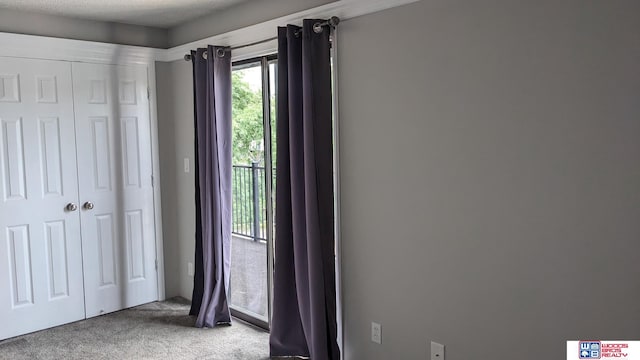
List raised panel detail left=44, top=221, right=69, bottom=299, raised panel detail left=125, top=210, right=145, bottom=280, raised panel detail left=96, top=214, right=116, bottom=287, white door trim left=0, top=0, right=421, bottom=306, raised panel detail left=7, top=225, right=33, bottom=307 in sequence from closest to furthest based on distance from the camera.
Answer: white door trim left=0, top=0, right=421, bottom=306 → raised panel detail left=7, top=225, right=33, bottom=307 → raised panel detail left=44, top=221, right=69, bottom=299 → raised panel detail left=96, top=214, right=116, bottom=287 → raised panel detail left=125, top=210, right=145, bottom=280

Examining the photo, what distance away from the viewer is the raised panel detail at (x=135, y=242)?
4.38 m

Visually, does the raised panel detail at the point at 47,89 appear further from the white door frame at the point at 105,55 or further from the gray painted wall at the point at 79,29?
the gray painted wall at the point at 79,29

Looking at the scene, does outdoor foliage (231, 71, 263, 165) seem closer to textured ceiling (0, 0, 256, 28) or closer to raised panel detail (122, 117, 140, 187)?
textured ceiling (0, 0, 256, 28)

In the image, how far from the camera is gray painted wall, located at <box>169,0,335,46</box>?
10.9 ft

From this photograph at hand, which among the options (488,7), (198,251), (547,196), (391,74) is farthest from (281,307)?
(488,7)

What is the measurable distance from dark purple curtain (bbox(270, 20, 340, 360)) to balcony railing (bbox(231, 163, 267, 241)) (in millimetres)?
608

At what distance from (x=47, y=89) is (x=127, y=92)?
620 millimetres

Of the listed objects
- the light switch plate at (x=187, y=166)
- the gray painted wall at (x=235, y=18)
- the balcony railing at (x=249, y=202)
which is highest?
the gray painted wall at (x=235, y=18)

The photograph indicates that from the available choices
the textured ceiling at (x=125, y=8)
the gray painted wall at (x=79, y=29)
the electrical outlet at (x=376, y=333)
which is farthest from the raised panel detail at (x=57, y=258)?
the electrical outlet at (x=376, y=333)

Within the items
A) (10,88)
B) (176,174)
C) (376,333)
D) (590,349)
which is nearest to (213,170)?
(176,174)

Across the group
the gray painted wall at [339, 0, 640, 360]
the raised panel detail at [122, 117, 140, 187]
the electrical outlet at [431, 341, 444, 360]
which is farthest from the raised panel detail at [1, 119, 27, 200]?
the electrical outlet at [431, 341, 444, 360]

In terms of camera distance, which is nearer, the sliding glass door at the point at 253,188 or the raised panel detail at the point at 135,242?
the sliding glass door at the point at 253,188

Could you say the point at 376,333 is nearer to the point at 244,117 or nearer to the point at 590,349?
the point at 590,349

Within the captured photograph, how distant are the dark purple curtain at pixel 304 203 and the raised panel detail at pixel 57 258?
1.82m
